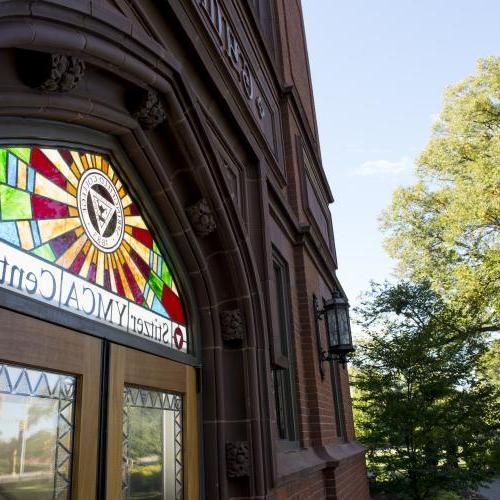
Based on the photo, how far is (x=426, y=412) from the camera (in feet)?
36.4

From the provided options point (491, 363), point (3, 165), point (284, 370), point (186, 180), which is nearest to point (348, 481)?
point (284, 370)

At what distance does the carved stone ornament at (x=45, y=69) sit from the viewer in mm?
2309

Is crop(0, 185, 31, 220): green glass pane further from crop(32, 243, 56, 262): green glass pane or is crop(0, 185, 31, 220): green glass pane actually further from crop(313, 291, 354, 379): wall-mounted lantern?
crop(313, 291, 354, 379): wall-mounted lantern

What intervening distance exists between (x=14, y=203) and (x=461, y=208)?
46.6 feet

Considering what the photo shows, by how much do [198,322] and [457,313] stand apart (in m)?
11.6

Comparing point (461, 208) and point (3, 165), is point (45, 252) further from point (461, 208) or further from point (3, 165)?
point (461, 208)

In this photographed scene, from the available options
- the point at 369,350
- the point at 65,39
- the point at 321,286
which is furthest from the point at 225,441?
the point at 369,350

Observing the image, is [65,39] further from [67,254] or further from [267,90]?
[267,90]

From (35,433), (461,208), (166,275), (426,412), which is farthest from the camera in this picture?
(461,208)

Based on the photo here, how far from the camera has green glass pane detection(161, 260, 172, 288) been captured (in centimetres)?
365

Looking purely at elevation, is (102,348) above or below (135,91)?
below

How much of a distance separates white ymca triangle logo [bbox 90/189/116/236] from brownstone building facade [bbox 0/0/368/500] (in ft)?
0.04

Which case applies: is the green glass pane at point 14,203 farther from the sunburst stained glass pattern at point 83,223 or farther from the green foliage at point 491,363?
the green foliage at point 491,363

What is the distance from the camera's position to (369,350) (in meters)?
13.0
